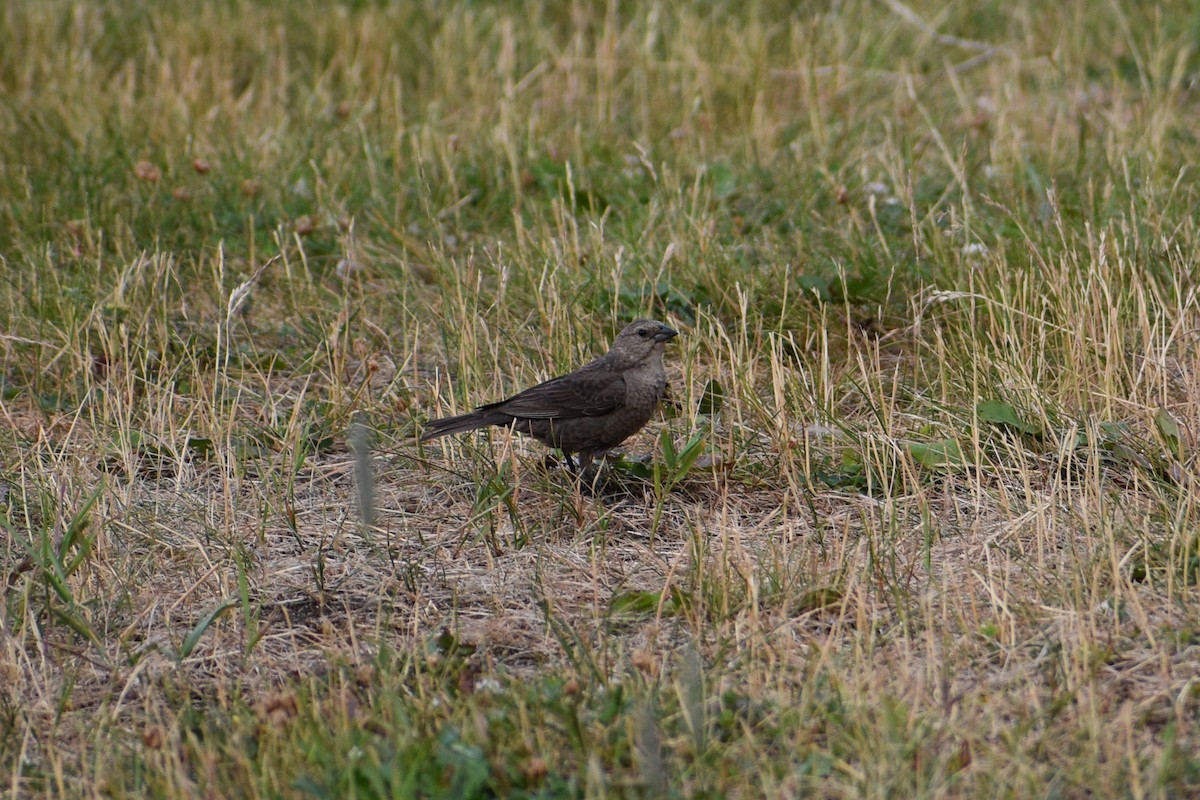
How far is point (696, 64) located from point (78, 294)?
390 cm

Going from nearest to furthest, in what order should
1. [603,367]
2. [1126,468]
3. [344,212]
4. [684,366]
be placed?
[1126,468]
[603,367]
[684,366]
[344,212]

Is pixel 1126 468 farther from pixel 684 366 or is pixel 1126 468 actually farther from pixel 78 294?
pixel 78 294

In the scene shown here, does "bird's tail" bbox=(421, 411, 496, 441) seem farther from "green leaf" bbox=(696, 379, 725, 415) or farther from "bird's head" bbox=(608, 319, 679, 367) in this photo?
"green leaf" bbox=(696, 379, 725, 415)

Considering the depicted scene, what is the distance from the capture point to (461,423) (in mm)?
4871

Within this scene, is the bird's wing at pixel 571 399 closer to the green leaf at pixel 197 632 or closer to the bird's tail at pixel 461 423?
the bird's tail at pixel 461 423

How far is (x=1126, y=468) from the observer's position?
15.2 ft

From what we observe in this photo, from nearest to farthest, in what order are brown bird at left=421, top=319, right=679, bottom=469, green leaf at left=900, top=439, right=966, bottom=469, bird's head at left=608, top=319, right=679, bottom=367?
green leaf at left=900, top=439, right=966, bottom=469
brown bird at left=421, top=319, right=679, bottom=469
bird's head at left=608, top=319, right=679, bottom=367

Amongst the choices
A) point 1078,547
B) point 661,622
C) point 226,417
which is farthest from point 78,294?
point 1078,547

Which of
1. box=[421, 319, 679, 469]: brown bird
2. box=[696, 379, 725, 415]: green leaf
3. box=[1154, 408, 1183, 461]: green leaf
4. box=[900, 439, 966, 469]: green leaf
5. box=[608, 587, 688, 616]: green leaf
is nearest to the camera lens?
box=[608, 587, 688, 616]: green leaf

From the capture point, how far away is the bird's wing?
16.2ft

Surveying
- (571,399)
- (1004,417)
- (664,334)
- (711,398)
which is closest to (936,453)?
(1004,417)

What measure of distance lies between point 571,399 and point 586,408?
0.24 feet

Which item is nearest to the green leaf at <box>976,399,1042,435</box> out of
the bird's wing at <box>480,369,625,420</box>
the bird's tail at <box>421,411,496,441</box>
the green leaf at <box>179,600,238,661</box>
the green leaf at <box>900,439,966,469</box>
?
the green leaf at <box>900,439,966,469</box>

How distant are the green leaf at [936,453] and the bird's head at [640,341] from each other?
974 millimetres
